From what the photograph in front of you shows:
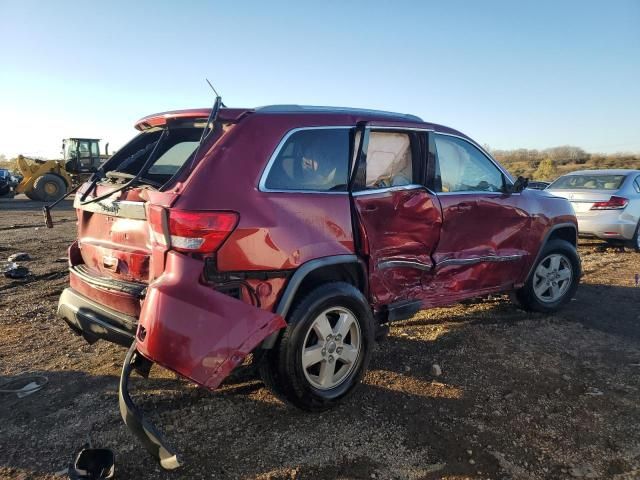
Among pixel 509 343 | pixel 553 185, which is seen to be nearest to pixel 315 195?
pixel 509 343

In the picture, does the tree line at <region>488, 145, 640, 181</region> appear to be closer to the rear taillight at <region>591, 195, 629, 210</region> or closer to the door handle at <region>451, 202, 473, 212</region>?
the rear taillight at <region>591, 195, 629, 210</region>

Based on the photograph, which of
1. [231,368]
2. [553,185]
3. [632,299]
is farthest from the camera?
[553,185]

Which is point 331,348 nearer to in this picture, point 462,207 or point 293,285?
point 293,285

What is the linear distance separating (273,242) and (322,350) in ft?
2.66

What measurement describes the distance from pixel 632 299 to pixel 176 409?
18.0 feet

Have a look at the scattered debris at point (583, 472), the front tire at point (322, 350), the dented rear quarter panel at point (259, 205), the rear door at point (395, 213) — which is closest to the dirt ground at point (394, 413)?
the scattered debris at point (583, 472)

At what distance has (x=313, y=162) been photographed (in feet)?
10.8

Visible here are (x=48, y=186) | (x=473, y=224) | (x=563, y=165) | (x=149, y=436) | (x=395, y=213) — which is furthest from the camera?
(x=563, y=165)

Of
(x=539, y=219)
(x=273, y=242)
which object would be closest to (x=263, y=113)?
(x=273, y=242)

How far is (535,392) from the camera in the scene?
3.50 meters

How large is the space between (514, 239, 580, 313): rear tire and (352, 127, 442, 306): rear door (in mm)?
1798

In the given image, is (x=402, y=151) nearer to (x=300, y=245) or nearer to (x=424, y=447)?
(x=300, y=245)

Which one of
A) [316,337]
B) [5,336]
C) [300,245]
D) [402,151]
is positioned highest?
[402,151]

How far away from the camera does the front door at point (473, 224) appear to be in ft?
13.5
